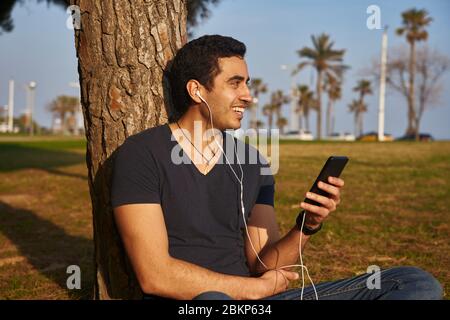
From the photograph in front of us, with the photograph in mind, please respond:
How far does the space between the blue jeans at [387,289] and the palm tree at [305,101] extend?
86608 millimetres

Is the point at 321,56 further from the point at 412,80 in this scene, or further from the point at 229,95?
the point at 229,95

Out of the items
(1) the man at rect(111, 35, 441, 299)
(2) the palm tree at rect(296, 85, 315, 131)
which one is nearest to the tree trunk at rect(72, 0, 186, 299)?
(1) the man at rect(111, 35, 441, 299)

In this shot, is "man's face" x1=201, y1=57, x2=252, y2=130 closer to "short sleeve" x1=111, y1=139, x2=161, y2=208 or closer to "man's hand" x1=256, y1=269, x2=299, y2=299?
"short sleeve" x1=111, y1=139, x2=161, y2=208

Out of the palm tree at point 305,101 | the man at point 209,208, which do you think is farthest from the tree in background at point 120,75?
the palm tree at point 305,101

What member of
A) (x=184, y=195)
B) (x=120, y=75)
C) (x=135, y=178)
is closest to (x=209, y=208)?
(x=184, y=195)

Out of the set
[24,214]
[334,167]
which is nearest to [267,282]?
[334,167]

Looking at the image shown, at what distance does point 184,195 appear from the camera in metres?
2.93

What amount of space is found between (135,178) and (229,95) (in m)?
0.67

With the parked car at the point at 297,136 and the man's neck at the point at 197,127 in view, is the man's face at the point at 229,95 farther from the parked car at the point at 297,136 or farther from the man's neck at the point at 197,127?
the parked car at the point at 297,136

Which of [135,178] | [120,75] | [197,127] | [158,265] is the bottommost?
[158,265]

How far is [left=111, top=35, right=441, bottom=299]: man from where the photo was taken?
9.06 feet

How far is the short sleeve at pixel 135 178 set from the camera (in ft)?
9.11

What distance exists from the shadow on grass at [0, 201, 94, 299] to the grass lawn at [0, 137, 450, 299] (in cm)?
1

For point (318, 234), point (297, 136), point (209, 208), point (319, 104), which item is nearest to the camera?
point (209, 208)
